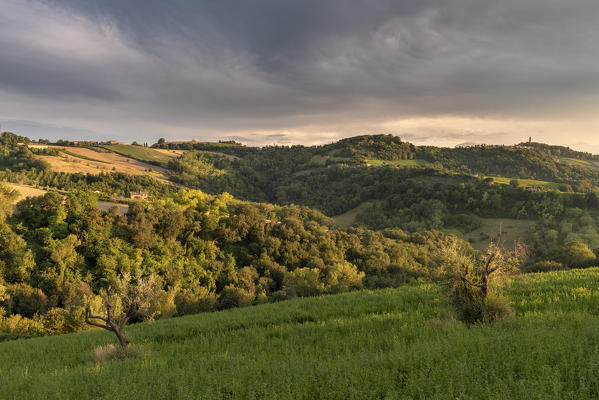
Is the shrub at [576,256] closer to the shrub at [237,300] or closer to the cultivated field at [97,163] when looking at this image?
the shrub at [237,300]

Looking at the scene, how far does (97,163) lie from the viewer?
121 metres

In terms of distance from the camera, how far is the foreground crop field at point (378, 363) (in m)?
3.79

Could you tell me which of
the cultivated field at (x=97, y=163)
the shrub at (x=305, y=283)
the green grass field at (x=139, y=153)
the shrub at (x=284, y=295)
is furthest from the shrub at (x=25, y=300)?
the green grass field at (x=139, y=153)

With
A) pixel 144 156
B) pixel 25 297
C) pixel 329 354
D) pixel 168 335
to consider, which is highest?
pixel 144 156

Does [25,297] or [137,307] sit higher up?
[137,307]

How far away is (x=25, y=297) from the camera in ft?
90.0

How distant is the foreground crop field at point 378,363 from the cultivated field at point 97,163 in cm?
12043

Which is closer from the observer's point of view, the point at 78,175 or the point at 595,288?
the point at 595,288

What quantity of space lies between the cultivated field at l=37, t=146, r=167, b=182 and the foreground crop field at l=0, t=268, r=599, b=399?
395ft

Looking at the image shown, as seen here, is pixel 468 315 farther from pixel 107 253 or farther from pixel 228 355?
pixel 107 253

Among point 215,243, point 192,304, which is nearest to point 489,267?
point 192,304

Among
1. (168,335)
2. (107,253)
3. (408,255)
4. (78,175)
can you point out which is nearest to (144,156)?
(78,175)

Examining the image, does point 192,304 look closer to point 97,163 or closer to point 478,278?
point 478,278

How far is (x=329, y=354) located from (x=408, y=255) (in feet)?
160
